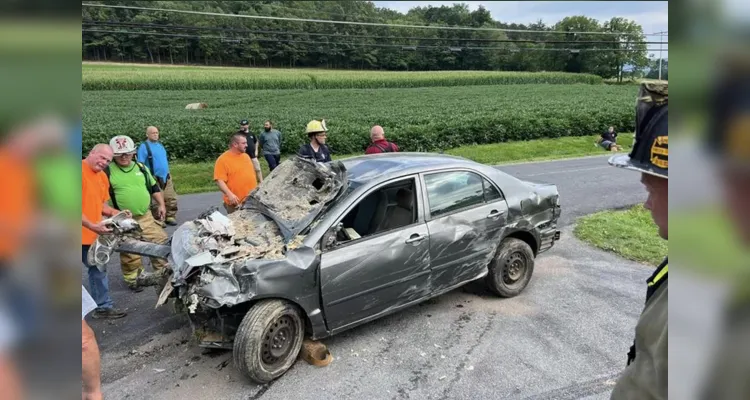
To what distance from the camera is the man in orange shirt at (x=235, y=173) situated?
20.7 ft

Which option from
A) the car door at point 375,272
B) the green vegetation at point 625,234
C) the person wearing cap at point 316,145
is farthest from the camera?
the person wearing cap at point 316,145

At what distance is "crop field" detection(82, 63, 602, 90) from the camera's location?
149ft

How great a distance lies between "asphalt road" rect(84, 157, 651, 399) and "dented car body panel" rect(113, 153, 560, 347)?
0.36 metres

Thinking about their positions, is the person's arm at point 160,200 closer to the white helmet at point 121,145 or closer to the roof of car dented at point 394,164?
the white helmet at point 121,145

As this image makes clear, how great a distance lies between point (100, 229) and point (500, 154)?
52.0ft

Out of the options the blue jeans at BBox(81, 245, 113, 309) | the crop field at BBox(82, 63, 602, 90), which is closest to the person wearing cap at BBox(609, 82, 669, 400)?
the blue jeans at BBox(81, 245, 113, 309)

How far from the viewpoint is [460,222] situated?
482 centimetres

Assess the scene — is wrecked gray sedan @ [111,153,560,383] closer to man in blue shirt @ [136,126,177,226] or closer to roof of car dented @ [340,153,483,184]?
roof of car dented @ [340,153,483,184]

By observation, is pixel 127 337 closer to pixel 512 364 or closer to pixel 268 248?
pixel 268 248

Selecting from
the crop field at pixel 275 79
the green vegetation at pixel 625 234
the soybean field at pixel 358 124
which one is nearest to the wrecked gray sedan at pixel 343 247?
the green vegetation at pixel 625 234

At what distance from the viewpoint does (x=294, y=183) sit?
16.0 ft

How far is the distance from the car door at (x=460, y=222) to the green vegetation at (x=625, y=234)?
2.53m
